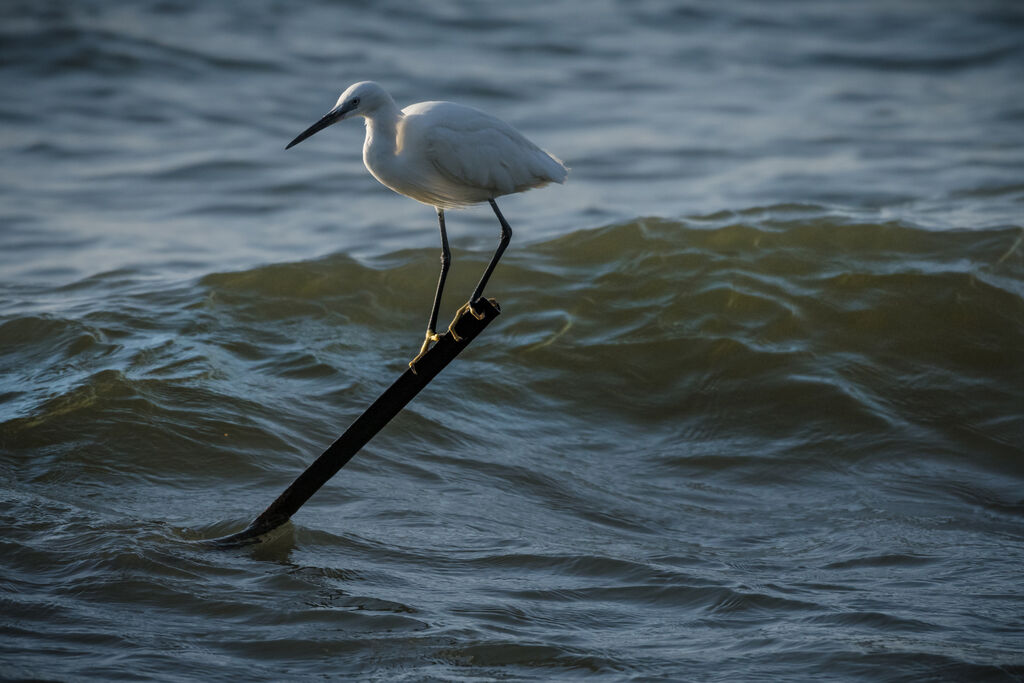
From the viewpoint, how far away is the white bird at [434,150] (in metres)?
4.10

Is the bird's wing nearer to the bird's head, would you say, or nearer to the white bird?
the white bird

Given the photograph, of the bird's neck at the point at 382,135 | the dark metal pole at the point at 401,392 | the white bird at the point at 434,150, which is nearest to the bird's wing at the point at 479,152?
the white bird at the point at 434,150

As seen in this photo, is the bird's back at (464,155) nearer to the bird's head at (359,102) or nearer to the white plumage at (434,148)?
the white plumage at (434,148)

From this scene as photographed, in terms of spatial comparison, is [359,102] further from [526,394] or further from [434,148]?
[526,394]

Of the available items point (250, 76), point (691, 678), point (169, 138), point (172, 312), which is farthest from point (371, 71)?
point (691, 678)

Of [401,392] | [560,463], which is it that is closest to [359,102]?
[401,392]

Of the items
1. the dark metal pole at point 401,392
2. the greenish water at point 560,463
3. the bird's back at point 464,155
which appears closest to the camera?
the dark metal pole at point 401,392

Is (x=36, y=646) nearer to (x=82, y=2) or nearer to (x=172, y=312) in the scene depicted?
(x=172, y=312)

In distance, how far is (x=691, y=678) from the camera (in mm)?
3799

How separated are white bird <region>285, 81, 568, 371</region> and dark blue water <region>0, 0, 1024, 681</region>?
3.79ft

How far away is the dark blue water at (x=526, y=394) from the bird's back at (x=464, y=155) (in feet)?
4.82

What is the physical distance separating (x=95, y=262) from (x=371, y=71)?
6.63 metres

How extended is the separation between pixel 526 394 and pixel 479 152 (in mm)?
2506

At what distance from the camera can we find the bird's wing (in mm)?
4129
